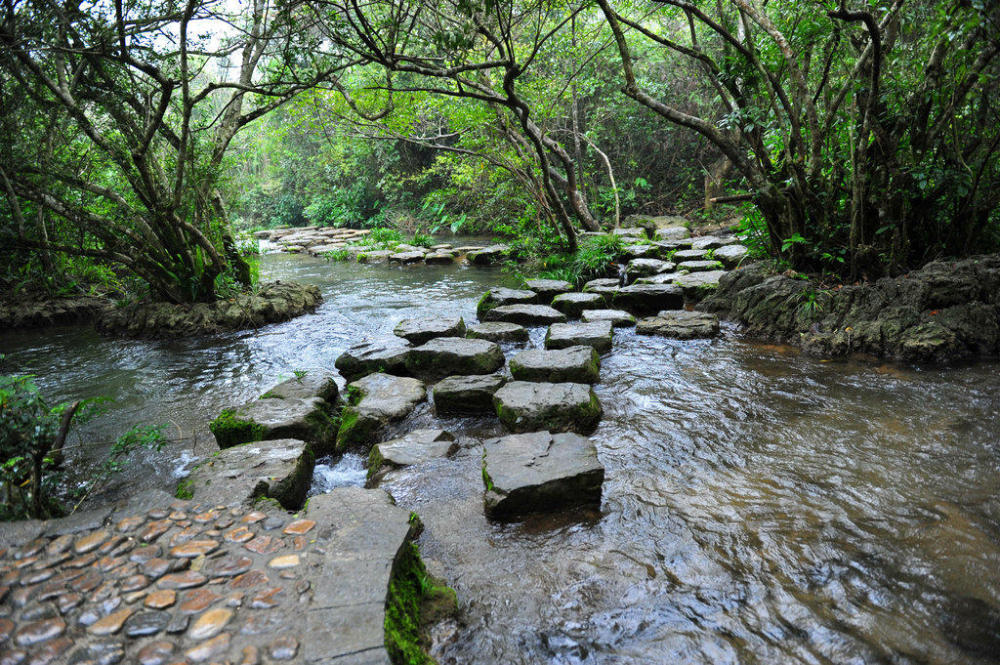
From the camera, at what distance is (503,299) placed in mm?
6766

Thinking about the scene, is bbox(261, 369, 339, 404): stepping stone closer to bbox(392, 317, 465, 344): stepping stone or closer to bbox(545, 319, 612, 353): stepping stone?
bbox(392, 317, 465, 344): stepping stone

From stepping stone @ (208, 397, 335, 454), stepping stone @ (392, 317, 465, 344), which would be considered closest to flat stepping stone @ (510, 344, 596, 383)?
stepping stone @ (392, 317, 465, 344)

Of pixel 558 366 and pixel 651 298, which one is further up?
pixel 651 298

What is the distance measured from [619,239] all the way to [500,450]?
21.9ft

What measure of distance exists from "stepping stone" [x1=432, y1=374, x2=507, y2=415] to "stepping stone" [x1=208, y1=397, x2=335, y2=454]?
0.79 metres

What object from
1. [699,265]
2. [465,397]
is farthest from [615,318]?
[465,397]

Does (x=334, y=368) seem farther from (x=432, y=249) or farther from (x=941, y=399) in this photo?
(x=432, y=249)

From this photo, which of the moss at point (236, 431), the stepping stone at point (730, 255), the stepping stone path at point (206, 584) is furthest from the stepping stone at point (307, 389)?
the stepping stone at point (730, 255)

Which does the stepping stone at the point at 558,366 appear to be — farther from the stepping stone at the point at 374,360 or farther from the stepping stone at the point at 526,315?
the stepping stone at the point at 526,315

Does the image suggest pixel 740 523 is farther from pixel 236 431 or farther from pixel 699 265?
pixel 699 265

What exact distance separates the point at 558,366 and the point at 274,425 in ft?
6.90

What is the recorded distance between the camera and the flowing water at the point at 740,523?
1771 millimetres

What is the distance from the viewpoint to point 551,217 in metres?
9.05

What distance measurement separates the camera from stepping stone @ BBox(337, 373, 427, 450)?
3494 millimetres
